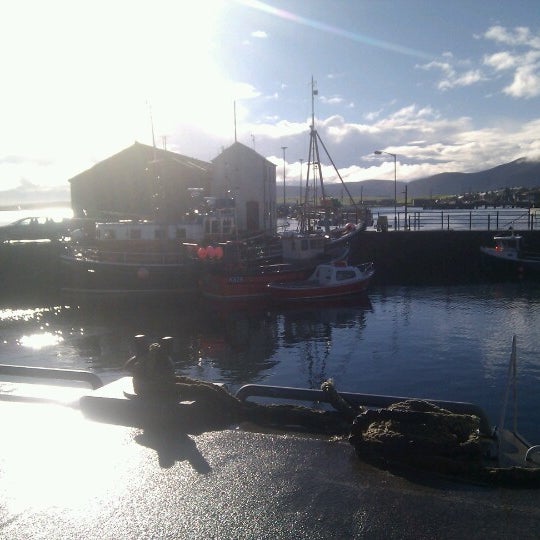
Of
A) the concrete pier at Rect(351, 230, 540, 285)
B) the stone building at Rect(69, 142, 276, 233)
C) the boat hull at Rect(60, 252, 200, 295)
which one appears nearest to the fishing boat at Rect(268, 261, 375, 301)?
the boat hull at Rect(60, 252, 200, 295)

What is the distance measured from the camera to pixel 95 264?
36.2 m

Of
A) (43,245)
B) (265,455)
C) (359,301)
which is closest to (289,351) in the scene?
(359,301)

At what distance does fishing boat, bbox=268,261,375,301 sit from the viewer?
1371 inches

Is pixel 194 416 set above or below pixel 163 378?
below

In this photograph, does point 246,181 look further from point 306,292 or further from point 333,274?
point 306,292

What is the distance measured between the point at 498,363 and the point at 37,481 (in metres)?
18.5

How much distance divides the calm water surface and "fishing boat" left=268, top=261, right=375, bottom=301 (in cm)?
77

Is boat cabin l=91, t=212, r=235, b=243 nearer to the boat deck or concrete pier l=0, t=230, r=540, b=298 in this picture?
concrete pier l=0, t=230, r=540, b=298

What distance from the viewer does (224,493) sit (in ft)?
17.1

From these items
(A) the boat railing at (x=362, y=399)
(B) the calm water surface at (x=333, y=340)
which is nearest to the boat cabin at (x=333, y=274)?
(B) the calm water surface at (x=333, y=340)

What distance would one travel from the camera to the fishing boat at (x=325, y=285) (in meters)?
34.8

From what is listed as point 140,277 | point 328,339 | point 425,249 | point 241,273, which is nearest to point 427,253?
point 425,249

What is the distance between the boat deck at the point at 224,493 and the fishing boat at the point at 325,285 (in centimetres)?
2805

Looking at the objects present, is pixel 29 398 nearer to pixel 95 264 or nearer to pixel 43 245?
pixel 95 264
